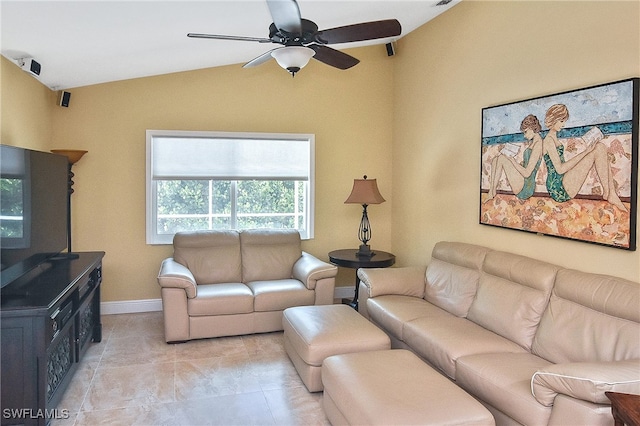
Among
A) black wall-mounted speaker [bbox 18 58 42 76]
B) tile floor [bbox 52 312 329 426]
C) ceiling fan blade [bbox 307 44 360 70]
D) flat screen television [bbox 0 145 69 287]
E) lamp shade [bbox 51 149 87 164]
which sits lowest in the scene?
tile floor [bbox 52 312 329 426]

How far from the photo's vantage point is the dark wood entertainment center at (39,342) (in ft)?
8.31

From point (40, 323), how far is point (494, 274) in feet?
9.89

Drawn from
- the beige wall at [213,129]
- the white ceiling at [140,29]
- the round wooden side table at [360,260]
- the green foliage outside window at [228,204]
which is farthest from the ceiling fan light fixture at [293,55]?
the green foliage outside window at [228,204]

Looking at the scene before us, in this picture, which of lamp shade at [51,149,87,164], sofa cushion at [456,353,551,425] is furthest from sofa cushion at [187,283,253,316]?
sofa cushion at [456,353,551,425]

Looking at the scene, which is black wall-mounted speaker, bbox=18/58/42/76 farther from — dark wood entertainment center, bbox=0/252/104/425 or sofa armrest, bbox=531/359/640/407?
sofa armrest, bbox=531/359/640/407

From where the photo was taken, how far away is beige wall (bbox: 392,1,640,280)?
292 centimetres

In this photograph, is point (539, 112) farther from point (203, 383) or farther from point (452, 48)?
point (203, 383)

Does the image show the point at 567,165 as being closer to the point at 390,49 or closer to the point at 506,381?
the point at 506,381

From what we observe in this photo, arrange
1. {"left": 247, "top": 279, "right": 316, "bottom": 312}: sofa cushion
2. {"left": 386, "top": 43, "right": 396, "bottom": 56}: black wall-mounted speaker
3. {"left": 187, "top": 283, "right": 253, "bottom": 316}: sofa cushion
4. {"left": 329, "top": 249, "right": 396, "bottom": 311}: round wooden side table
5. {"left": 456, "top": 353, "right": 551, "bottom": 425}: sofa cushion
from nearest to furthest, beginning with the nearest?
1. {"left": 456, "top": 353, "right": 551, "bottom": 425}: sofa cushion
2. {"left": 187, "top": 283, "right": 253, "bottom": 316}: sofa cushion
3. {"left": 247, "top": 279, "right": 316, "bottom": 312}: sofa cushion
4. {"left": 329, "top": 249, "right": 396, "bottom": 311}: round wooden side table
5. {"left": 386, "top": 43, "right": 396, "bottom": 56}: black wall-mounted speaker

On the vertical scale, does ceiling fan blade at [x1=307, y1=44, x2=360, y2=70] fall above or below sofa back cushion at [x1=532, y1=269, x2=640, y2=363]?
above

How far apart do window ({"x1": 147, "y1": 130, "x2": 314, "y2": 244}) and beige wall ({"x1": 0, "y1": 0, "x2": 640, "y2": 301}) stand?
128 millimetres

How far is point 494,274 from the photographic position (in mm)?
3518

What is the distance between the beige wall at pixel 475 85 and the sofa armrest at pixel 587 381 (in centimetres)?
84

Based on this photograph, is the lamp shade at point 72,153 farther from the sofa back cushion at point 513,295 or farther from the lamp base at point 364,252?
the sofa back cushion at point 513,295
